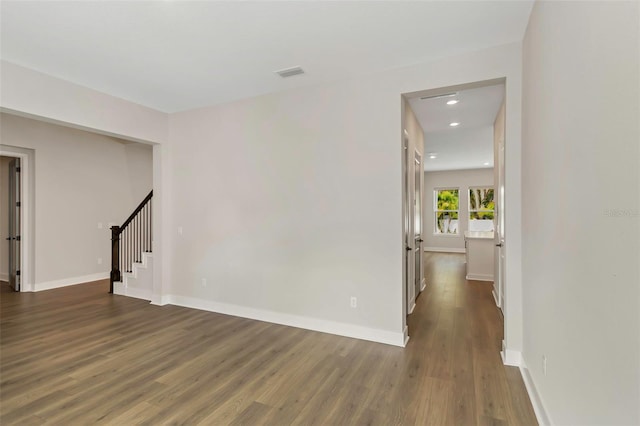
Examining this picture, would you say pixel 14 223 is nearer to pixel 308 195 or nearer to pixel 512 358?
pixel 308 195

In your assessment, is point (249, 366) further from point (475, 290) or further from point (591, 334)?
point (475, 290)

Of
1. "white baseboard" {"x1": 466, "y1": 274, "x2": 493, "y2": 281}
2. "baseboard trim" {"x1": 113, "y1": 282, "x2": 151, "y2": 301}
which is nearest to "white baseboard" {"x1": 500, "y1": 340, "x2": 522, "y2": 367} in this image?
"white baseboard" {"x1": 466, "y1": 274, "x2": 493, "y2": 281}

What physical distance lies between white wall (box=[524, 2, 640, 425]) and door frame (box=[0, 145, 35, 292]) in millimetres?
7531

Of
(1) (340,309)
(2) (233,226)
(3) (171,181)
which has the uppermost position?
(3) (171,181)

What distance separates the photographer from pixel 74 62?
126 inches

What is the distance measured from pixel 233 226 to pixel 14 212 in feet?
15.6

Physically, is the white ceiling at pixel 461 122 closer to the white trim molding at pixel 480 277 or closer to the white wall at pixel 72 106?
the white trim molding at pixel 480 277

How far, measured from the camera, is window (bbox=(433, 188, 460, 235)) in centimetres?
1133

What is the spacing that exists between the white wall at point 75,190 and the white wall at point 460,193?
9.32 meters

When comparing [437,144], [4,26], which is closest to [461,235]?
[437,144]

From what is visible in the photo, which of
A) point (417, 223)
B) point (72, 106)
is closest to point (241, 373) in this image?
point (72, 106)

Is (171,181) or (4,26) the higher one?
(4,26)

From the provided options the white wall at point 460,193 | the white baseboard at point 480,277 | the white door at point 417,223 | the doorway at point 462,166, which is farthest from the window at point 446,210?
the white door at point 417,223

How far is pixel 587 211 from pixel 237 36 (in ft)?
9.21
